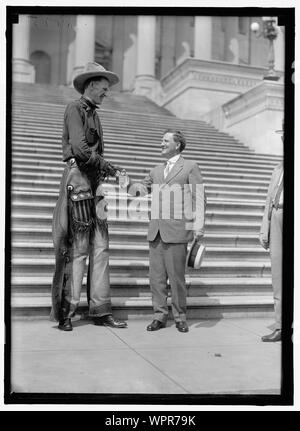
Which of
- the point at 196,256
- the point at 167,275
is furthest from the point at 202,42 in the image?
the point at 196,256

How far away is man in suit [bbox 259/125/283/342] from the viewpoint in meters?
4.65

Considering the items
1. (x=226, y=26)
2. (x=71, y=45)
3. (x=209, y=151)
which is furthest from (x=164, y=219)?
(x=226, y=26)

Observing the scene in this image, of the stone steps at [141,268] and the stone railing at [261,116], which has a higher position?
the stone railing at [261,116]

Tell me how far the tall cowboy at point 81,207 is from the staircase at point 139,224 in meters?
0.41

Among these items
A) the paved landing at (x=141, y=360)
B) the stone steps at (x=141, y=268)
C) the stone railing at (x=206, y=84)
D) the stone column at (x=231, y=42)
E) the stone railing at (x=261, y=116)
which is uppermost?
the stone column at (x=231, y=42)

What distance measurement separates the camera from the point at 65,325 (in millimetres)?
4703

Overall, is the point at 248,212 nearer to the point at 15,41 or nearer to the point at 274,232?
the point at 274,232

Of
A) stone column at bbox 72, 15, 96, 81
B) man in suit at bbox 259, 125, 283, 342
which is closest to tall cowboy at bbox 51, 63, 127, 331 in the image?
man in suit at bbox 259, 125, 283, 342

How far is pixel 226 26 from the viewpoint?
3394 cm

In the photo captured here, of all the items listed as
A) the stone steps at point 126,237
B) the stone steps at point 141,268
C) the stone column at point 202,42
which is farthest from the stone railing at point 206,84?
the stone steps at point 141,268

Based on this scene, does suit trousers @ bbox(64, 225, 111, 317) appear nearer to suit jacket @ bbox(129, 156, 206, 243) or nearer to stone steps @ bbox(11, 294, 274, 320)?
stone steps @ bbox(11, 294, 274, 320)

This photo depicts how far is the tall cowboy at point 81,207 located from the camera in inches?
185

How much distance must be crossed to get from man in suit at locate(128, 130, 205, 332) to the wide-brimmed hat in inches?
30.1

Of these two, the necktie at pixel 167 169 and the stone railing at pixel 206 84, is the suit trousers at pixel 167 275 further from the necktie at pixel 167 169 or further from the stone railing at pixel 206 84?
the stone railing at pixel 206 84
